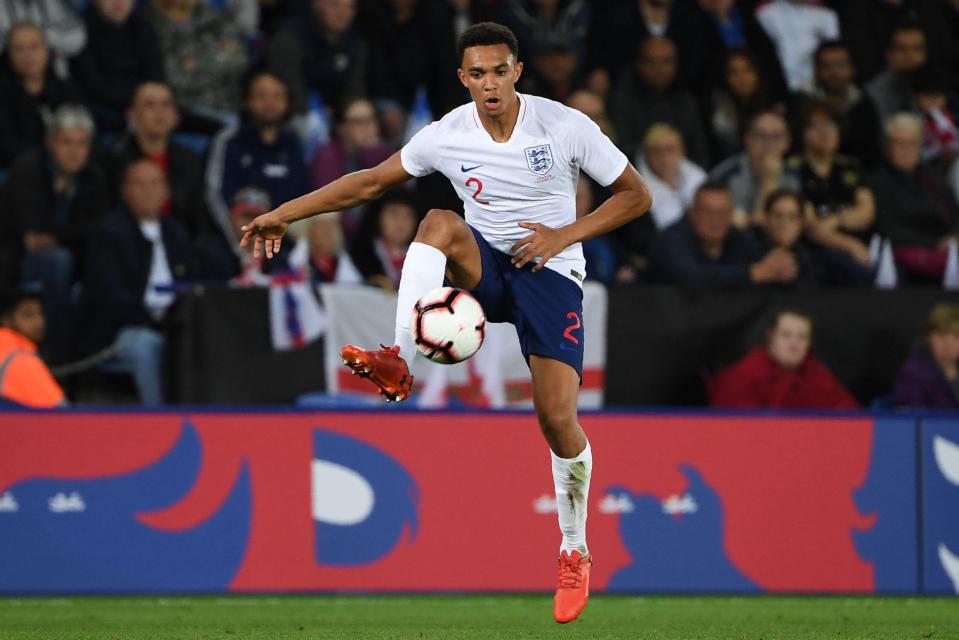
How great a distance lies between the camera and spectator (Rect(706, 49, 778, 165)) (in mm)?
13414

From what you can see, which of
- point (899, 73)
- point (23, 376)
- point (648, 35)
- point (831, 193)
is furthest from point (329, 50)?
point (899, 73)

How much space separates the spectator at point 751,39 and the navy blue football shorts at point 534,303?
23.3 ft

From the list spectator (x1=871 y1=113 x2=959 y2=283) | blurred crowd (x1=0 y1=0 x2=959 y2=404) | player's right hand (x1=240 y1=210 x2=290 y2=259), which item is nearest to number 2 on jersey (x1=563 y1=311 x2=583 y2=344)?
player's right hand (x1=240 y1=210 x2=290 y2=259)

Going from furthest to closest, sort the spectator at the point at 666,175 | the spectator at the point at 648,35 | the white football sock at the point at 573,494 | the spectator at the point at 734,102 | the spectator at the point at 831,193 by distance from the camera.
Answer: the spectator at the point at 648,35 < the spectator at the point at 734,102 < the spectator at the point at 666,175 < the spectator at the point at 831,193 < the white football sock at the point at 573,494

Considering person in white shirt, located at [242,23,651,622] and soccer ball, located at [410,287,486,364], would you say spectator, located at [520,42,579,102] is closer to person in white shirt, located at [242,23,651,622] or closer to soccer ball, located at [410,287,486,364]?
person in white shirt, located at [242,23,651,622]

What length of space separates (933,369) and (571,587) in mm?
4193

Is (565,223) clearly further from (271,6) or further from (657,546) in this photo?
(271,6)

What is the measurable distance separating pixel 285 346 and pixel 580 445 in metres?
3.60

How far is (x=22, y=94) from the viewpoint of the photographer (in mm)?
11898

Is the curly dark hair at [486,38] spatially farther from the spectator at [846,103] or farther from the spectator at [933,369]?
the spectator at [846,103]

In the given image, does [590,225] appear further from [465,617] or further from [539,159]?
[465,617]

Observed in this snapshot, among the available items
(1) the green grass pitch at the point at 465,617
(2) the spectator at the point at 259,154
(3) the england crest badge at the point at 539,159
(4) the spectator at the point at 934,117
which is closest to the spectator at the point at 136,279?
(2) the spectator at the point at 259,154

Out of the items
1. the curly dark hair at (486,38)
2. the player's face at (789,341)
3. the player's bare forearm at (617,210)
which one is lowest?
the player's face at (789,341)

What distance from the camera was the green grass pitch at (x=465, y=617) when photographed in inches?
302
